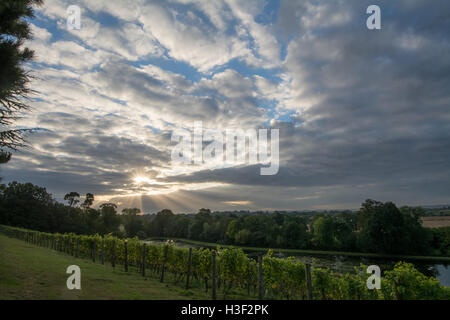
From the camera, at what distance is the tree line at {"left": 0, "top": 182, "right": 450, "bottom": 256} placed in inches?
1987

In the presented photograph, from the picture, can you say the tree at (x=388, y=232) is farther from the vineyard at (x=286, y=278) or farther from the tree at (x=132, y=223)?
the tree at (x=132, y=223)

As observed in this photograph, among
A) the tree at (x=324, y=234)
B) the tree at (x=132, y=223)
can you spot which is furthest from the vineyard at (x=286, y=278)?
the tree at (x=132, y=223)

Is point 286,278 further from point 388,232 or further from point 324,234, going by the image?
point 324,234

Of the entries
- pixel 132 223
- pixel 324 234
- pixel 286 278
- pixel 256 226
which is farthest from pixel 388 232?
pixel 132 223

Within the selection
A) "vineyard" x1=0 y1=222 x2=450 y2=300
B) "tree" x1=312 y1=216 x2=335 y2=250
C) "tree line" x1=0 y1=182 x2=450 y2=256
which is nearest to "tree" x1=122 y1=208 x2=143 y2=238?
"tree line" x1=0 y1=182 x2=450 y2=256

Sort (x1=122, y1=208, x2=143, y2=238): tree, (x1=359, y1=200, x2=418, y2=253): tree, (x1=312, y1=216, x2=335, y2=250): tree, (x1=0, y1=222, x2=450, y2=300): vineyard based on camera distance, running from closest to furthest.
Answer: (x1=0, y1=222, x2=450, y2=300): vineyard
(x1=359, y1=200, x2=418, y2=253): tree
(x1=312, y1=216, x2=335, y2=250): tree
(x1=122, y1=208, x2=143, y2=238): tree

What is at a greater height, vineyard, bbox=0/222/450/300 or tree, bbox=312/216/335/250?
vineyard, bbox=0/222/450/300

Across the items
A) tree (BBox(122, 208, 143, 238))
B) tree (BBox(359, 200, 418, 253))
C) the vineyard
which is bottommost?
tree (BBox(122, 208, 143, 238))

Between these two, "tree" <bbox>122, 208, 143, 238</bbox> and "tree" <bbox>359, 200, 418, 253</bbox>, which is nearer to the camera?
"tree" <bbox>359, 200, 418, 253</bbox>

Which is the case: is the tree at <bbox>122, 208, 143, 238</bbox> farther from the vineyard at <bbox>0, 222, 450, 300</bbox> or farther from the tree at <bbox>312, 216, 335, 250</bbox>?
the vineyard at <bbox>0, 222, 450, 300</bbox>

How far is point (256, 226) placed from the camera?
241ft

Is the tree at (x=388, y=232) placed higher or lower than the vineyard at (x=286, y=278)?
lower

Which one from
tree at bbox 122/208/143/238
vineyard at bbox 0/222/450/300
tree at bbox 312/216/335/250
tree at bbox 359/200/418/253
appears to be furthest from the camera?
tree at bbox 122/208/143/238

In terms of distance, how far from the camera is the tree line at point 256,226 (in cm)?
5047
